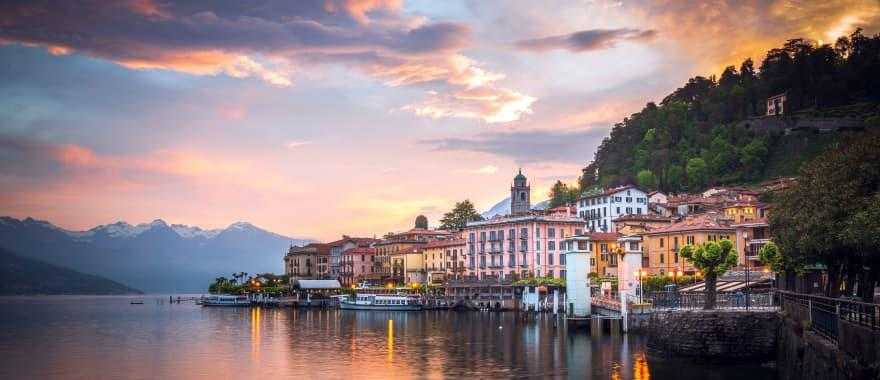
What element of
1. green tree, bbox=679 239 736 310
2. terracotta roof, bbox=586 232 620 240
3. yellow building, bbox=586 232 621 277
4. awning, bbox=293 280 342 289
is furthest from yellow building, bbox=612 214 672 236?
green tree, bbox=679 239 736 310

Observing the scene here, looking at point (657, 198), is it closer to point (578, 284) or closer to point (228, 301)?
point (578, 284)

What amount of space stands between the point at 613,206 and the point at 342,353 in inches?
3867

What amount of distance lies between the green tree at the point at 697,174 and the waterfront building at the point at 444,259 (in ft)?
177

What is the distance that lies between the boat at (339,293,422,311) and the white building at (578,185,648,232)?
36.1 meters

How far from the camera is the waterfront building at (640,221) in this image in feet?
459

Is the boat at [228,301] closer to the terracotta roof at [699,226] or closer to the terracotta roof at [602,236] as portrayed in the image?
the terracotta roof at [602,236]

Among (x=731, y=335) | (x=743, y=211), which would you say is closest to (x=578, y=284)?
(x=731, y=335)

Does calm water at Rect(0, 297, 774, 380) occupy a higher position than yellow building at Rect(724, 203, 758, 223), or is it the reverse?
yellow building at Rect(724, 203, 758, 223)

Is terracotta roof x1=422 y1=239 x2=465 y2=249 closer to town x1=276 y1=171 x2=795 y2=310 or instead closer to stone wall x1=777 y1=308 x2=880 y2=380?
town x1=276 y1=171 x2=795 y2=310

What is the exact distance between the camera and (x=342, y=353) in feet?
229

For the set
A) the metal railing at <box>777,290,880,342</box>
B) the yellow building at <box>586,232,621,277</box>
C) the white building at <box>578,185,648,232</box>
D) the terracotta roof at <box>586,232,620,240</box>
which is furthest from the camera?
the white building at <box>578,185,648,232</box>

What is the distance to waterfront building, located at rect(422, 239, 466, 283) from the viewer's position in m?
160

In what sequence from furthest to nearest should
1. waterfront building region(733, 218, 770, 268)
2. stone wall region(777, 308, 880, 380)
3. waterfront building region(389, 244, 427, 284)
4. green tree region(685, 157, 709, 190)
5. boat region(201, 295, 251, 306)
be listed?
1. boat region(201, 295, 251, 306)
2. green tree region(685, 157, 709, 190)
3. waterfront building region(389, 244, 427, 284)
4. waterfront building region(733, 218, 770, 268)
5. stone wall region(777, 308, 880, 380)

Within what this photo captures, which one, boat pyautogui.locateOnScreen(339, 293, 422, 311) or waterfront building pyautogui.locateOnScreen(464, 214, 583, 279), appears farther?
boat pyautogui.locateOnScreen(339, 293, 422, 311)
